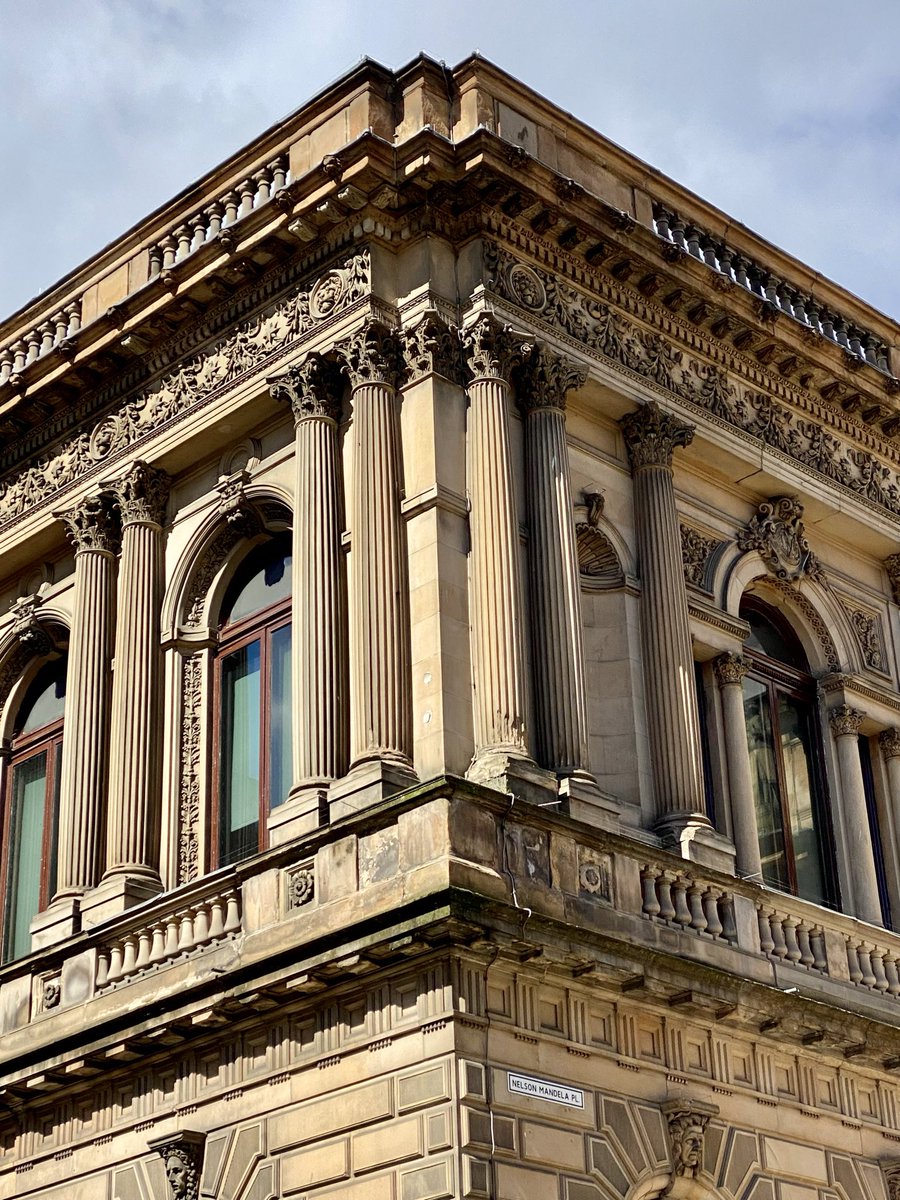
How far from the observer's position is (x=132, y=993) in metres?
21.8

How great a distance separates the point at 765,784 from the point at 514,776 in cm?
616

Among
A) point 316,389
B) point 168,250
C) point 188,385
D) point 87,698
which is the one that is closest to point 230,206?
point 168,250

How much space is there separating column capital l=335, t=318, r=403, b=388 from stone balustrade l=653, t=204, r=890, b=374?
412cm

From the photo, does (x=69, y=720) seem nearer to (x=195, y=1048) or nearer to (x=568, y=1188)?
(x=195, y=1048)

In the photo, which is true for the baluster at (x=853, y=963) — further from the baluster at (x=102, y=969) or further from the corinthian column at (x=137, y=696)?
the baluster at (x=102, y=969)

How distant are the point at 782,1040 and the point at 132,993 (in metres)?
6.67

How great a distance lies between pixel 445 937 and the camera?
1836 centimetres

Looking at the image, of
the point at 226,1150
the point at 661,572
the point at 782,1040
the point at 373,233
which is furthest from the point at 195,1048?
the point at 373,233

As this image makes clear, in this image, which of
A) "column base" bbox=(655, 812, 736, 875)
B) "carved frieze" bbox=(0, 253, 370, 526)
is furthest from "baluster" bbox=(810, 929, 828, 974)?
"carved frieze" bbox=(0, 253, 370, 526)

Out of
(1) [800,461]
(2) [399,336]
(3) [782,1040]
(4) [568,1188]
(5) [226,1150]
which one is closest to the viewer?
(4) [568,1188]

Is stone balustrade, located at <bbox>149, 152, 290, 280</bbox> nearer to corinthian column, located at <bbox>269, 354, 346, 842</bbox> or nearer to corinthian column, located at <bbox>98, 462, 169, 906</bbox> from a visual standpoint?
corinthian column, located at <bbox>269, 354, 346, 842</bbox>

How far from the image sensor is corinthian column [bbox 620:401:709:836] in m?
22.5

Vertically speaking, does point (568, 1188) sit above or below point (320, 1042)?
below

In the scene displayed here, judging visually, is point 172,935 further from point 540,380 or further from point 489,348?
point 540,380
